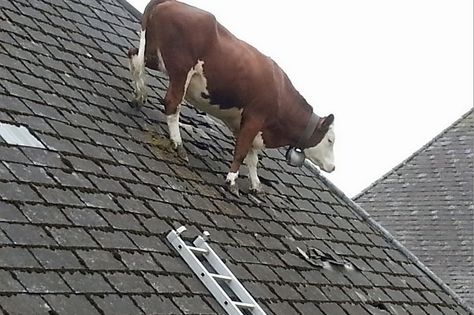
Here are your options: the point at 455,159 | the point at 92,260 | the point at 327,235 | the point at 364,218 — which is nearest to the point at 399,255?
the point at 364,218

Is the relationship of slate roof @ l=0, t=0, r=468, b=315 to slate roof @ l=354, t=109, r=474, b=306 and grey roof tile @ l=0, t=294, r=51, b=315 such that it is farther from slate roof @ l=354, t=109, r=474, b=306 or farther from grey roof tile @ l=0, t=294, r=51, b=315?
slate roof @ l=354, t=109, r=474, b=306

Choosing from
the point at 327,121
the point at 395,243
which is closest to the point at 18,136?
the point at 327,121

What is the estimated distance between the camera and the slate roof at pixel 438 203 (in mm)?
14016

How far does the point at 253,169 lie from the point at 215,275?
1806 mm

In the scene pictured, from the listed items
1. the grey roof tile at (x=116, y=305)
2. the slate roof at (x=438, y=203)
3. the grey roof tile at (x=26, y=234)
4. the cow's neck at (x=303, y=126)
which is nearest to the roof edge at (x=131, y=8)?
the cow's neck at (x=303, y=126)

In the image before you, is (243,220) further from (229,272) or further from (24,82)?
(24,82)

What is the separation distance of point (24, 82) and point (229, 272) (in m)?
1.66

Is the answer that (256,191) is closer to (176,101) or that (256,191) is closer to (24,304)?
(176,101)

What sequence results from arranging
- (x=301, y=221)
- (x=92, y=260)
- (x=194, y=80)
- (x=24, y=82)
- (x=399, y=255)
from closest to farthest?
(x=92, y=260) < (x=24, y=82) < (x=194, y=80) < (x=301, y=221) < (x=399, y=255)

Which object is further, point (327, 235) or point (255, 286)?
point (327, 235)

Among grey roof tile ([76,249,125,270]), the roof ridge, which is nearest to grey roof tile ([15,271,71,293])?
grey roof tile ([76,249,125,270])

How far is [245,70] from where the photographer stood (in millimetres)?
5867

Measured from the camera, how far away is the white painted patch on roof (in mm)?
4531

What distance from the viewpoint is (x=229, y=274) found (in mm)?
4828
